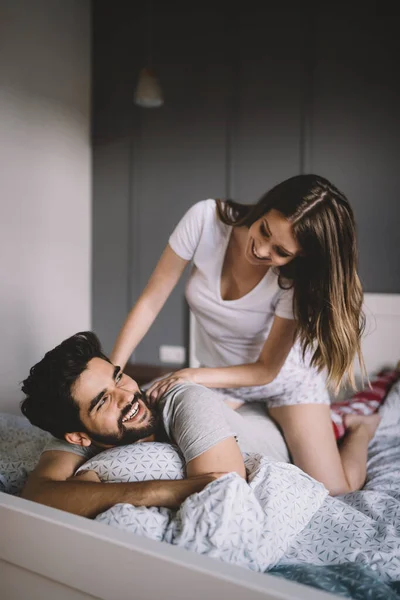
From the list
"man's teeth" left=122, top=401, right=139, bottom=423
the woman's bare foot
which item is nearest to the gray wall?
the woman's bare foot

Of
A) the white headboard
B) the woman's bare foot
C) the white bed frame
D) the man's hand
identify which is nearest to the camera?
the white bed frame

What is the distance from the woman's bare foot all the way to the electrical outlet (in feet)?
5.10

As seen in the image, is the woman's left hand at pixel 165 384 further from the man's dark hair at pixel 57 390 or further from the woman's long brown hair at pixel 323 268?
the woman's long brown hair at pixel 323 268

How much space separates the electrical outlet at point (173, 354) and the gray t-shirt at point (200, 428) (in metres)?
1.67

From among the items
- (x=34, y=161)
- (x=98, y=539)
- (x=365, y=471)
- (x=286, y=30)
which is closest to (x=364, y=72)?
(x=286, y=30)

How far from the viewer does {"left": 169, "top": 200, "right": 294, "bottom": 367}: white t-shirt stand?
1.64m

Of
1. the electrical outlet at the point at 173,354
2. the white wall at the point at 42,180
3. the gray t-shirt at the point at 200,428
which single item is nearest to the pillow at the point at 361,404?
the gray t-shirt at the point at 200,428

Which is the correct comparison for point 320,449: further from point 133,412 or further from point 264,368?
point 133,412

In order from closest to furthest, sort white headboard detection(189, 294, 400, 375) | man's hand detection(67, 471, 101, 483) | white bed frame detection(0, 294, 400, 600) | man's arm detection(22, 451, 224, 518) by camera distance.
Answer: white bed frame detection(0, 294, 400, 600), man's arm detection(22, 451, 224, 518), man's hand detection(67, 471, 101, 483), white headboard detection(189, 294, 400, 375)

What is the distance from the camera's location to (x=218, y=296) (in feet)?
5.49

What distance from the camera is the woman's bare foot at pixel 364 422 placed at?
182 cm

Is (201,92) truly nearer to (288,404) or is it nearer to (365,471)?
(288,404)

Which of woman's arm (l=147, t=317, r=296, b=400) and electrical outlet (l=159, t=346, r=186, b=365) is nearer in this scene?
woman's arm (l=147, t=317, r=296, b=400)

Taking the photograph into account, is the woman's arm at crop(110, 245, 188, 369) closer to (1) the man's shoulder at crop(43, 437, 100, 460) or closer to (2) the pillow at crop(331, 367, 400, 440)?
(1) the man's shoulder at crop(43, 437, 100, 460)
